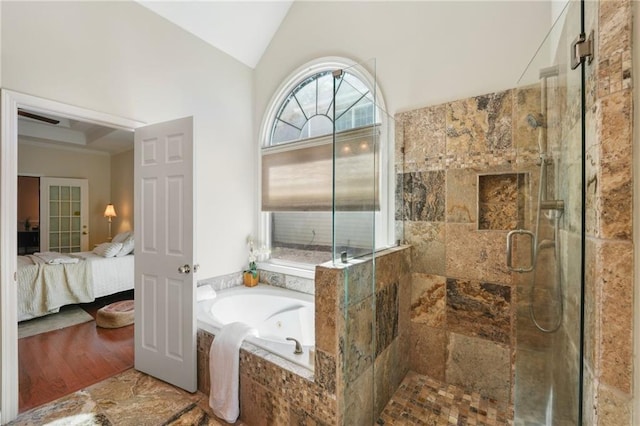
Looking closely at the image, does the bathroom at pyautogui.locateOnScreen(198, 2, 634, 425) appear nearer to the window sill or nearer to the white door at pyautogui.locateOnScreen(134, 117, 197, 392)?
the white door at pyautogui.locateOnScreen(134, 117, 197, 392)

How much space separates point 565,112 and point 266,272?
2.81 metres

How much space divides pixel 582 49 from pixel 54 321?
5.25 meters

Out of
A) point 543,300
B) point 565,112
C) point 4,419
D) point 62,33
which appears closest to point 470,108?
point 565,112

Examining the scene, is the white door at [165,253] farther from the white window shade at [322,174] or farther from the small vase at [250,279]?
the white window shade at [322,174]

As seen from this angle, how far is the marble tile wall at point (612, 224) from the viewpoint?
2.51 ft

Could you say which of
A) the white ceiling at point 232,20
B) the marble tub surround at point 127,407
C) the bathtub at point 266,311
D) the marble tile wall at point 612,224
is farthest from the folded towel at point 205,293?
the marble tile wall at point 612,224

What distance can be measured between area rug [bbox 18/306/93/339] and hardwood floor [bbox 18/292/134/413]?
144 millimetres

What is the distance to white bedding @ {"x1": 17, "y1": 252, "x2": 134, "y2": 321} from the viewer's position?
3.30m

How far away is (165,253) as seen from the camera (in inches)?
83.6

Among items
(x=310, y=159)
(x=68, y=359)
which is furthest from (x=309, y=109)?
(x=68, y=359)

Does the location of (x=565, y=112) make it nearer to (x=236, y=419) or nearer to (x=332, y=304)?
(x=332, y=304)

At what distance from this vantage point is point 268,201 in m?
3.12

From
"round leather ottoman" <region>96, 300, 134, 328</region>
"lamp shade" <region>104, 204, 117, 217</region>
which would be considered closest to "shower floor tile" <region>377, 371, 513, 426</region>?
"round leather ottoman" <region>96, 300, 134, 328</region>

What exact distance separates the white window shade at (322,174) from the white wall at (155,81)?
0.39 m
